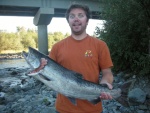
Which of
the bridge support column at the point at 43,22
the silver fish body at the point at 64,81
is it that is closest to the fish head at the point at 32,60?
the silver fish body at the point at 64,81

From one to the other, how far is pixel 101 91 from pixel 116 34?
30.7 feet

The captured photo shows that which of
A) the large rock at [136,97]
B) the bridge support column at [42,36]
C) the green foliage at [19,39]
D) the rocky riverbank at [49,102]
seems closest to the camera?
the rocky riverbank at [49,102]

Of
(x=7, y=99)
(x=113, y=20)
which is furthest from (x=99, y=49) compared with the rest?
(x=113, y=20)

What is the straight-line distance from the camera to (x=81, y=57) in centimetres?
334

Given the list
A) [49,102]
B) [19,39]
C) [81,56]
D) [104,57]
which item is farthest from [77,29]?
[19,39]

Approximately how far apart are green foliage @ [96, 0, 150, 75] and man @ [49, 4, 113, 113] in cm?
784

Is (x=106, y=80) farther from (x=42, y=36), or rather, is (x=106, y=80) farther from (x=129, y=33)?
(x=42, y=36)

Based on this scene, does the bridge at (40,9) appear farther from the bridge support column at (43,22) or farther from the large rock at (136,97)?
the large rock at (136,97)

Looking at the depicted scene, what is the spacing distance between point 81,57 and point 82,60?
0.04 meters

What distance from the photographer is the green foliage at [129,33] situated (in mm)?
11195

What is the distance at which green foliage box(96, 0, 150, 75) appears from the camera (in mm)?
11195

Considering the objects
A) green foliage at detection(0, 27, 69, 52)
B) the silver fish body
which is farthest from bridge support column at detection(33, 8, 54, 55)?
green foliage at detection(0, 27, 69, 52)

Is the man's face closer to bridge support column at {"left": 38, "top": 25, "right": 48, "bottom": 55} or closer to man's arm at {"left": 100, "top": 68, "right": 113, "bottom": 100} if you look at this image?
man's arm at {"left": 100, "top": 68, "right": 113, "bottom": 100}

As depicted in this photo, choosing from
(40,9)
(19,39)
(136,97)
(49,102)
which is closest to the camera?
(136,97)
